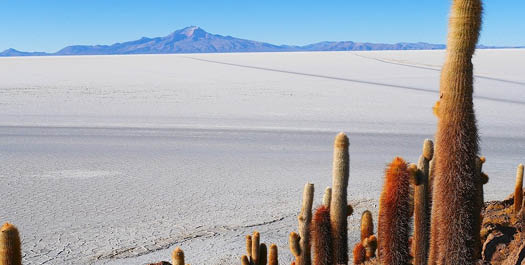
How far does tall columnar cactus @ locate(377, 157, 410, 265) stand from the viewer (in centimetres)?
269

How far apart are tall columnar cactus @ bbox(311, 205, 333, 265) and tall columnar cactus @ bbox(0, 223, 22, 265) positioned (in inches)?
61.2

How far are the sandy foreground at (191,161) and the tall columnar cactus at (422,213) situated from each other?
101 inches

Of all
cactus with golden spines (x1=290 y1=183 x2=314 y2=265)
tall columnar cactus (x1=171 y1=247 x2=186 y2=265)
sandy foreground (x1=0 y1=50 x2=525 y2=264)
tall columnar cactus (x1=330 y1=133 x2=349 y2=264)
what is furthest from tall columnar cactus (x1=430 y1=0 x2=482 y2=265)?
sandy foreground (x1=0 y1=50 x2=525 y2=264)

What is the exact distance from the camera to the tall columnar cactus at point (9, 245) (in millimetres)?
2299

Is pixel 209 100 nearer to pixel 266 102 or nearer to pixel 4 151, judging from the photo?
pixel 266 102

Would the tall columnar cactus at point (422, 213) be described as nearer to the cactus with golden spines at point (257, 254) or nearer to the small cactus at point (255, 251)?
the cactus with golden spines at point (257, 254)

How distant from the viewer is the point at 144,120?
16.8 m

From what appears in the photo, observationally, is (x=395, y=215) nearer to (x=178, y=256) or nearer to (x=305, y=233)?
(x=305, y=233)

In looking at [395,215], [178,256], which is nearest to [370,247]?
[395,215]

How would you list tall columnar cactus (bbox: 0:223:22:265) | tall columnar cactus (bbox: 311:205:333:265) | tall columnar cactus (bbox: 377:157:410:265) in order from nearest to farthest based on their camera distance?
tall columnar cactus (bbox: 0:223:22:265) → tall columnar cactus (bbox: 377:157:410:265) → tall columnar cactus (bbox: 311:205:333:265)

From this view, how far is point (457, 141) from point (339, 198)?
1.12 metres

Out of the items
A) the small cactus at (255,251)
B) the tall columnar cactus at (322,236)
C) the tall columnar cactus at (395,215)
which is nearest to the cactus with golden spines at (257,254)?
the small cactus at (255,251)

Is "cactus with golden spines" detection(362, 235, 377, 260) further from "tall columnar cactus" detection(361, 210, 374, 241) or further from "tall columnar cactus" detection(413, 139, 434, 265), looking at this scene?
"tall columnar cactus" detection(413, 139, 434, 265)

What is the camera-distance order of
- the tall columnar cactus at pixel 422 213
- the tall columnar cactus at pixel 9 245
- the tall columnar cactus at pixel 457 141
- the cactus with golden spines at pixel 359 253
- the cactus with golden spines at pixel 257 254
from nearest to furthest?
1. the tall columnar cactus at pixel 457 141
2. the tall columnar cactus at pixel 9 245
3. the tall columnar cactus at pixel 422 213
4. the cactus with golden spines at pixel 257 254
5. the cactus with golden spines at pixel 359 253
